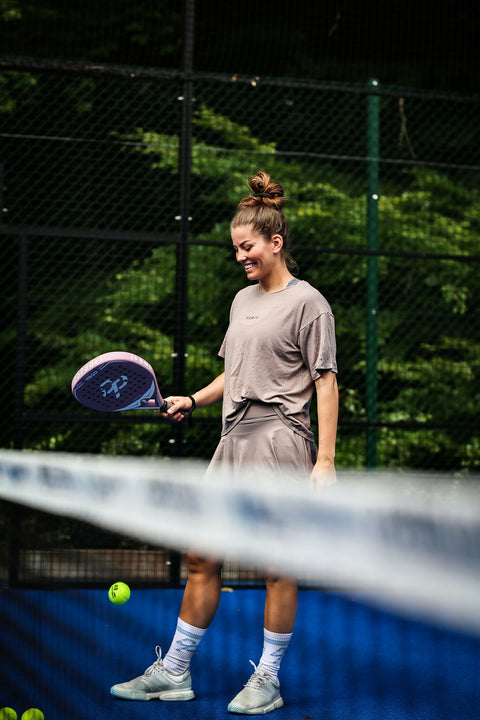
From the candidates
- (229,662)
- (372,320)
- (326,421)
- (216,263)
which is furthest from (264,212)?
(216,263)

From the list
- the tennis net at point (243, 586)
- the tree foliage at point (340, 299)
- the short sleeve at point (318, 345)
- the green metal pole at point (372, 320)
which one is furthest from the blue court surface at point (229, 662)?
the tree foliage at point (340, 299)

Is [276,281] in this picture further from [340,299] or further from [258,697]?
[340,299]

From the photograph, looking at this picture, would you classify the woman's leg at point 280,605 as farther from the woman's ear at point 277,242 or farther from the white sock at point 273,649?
the woman's ear at point 277,242

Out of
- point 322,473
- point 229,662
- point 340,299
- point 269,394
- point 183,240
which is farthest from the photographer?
point 340,299

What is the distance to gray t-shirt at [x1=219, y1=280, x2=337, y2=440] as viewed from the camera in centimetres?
270

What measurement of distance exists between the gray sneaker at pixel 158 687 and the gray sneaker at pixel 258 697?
0.18 m

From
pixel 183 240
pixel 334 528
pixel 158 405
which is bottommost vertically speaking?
pixel 334 528

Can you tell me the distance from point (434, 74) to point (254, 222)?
7.11 m

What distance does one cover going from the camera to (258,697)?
2754 mm

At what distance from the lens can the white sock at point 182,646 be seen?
2.80 m

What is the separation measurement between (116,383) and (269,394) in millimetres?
592

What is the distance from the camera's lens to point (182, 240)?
5020 millimetres

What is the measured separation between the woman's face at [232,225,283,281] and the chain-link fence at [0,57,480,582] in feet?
8.49

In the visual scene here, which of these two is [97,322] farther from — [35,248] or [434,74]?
[434,74]
